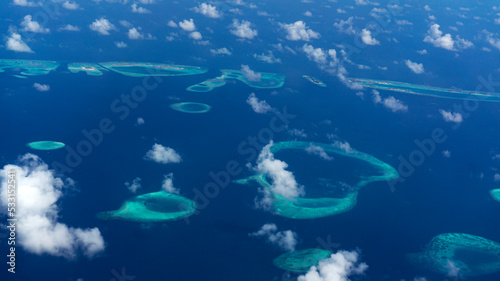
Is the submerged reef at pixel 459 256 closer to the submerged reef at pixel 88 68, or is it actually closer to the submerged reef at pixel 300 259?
the submerged reef at pixel 300 259

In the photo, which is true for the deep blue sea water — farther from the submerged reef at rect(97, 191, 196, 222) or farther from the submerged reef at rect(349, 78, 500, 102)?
the submerged reef at rect(349, 78, 500, 102)

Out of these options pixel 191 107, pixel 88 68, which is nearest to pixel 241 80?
pixel 191 107

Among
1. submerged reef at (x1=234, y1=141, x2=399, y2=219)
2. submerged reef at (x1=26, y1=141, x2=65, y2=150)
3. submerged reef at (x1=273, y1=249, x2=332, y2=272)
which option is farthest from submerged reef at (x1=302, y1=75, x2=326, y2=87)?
submerged reef at (x1=26, y1=141, x2=65, y2=150)

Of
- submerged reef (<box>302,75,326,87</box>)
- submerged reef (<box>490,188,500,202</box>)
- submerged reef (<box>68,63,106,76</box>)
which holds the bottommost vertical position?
submerged reef (<box>490,188,500,202</box>)

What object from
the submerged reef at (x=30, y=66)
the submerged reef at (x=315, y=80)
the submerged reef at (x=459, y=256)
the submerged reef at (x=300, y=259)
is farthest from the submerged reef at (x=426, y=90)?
the submerged reef at (x=30, y=66)

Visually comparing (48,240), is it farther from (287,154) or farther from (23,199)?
(287,154)

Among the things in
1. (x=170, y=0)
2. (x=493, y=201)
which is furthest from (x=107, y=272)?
(x=170, y=0)
